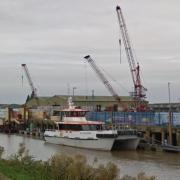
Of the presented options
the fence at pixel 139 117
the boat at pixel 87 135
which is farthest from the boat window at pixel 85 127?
the fence at pixel 139 117

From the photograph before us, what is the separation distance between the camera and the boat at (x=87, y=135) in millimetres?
54281

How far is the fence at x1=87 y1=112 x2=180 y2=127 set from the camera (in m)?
59.7

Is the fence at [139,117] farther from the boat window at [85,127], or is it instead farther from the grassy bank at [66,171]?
the grassy bank at [66,171]

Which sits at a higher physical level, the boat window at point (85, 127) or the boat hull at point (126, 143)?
the boat window at point (85, 127)

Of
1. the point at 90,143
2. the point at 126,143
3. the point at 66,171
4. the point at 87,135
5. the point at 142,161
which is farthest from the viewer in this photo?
the point at 87,135

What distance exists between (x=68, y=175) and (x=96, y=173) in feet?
3.43

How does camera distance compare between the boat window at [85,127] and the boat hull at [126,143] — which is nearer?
the boat hull at [126,143]

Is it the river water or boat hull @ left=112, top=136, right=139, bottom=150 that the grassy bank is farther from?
boat hull @ left=112, top=136, right=139, bottom=150

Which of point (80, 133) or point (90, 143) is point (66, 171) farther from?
point (80, 133)

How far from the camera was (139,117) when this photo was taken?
67.9 m

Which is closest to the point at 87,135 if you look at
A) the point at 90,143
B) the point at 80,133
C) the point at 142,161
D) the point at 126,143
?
the point at 90,143

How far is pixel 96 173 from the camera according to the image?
1912cm

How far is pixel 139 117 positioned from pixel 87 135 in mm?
Answer: 13374

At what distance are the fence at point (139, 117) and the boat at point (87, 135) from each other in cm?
550
